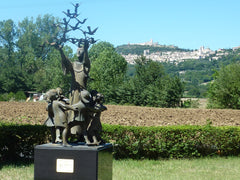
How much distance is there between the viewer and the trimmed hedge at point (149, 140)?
906cm

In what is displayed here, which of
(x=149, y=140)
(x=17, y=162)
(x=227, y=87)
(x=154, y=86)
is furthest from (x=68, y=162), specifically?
(x=154, y=86)

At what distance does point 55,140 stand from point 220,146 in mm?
6818

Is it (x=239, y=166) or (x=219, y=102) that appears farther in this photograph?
(x=219, y=102)

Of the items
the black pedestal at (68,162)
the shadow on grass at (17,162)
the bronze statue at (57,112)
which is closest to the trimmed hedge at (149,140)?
the shadow on grass at (17,162)

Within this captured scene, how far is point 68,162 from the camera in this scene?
459 cm

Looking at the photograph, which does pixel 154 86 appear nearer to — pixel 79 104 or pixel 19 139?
pixel 19 139

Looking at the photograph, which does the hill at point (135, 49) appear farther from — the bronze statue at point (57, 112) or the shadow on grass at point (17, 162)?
the bronze statue at point (57, 112)

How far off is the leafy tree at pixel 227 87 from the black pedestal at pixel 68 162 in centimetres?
2449

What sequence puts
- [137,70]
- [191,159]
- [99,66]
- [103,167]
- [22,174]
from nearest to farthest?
[103,167] < [22,174] < [191,159] < [137,70] < [99,66]

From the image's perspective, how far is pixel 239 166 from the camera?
349 inches

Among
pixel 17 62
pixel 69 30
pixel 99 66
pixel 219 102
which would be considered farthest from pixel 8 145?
pixel 17 62

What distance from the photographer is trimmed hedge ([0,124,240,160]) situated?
29.7 ft

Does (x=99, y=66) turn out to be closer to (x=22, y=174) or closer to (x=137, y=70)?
(x=137, y=70)

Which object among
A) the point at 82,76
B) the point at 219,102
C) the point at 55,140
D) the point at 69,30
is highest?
the point at 69,30
